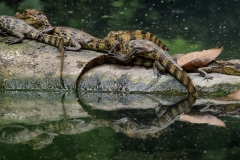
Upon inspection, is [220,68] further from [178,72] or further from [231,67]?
[178,72]

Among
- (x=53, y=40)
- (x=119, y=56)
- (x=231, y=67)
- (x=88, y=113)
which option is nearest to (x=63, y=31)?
(x=53, y=40)

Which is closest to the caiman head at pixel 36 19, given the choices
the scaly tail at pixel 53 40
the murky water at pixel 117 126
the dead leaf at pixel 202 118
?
the scaly tail at pixel 53 40

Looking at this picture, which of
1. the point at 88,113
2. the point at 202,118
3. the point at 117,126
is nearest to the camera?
the point at 117,126

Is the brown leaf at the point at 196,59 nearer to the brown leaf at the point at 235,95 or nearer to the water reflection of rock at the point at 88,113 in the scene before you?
the water reflection of rock at the point at 88,113

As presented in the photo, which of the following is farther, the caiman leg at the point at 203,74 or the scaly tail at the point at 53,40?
the scaly tail at the point at 53,40

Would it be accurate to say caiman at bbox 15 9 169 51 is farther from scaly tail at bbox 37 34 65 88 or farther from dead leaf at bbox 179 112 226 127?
dead leaf at bbox 179 112 226 127

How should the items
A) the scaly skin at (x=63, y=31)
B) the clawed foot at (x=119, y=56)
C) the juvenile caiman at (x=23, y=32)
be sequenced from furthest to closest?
1. the scaly skin at (x=63, y=31)
2. the juvenile caiman at (x=23, y=32)
3. the clawed foot at (x=119, y=56)

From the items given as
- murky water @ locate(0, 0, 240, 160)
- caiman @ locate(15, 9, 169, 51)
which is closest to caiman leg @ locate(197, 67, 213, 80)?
murky water @ locate(0, 0, 240, 160)
